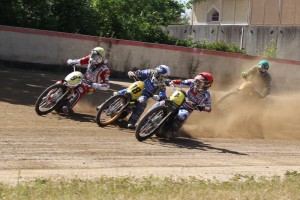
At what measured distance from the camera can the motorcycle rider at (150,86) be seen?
14.8 metres

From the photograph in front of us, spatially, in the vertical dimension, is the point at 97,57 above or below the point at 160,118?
above

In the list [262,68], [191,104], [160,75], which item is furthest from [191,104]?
[262,68]

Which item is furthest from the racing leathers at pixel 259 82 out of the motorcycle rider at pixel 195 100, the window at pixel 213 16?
the window at pixel 213 16

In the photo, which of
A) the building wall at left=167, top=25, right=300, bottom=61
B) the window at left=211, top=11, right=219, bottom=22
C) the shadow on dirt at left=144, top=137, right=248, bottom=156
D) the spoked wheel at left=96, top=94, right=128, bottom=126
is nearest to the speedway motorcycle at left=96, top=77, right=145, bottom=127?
the spoked wheel at left=96, top=94, right=128, bottom=126

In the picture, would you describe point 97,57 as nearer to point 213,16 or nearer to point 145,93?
point 145,93

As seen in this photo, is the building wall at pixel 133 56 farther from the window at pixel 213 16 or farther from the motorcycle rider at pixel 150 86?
the window at pixel 213 16

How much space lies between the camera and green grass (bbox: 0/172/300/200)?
8039 millimetres

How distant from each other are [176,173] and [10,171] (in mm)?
2688

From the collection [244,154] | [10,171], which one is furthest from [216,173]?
[10,171]

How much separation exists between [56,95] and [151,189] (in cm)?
670

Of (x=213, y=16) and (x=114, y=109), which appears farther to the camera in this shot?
(x=213, y=16)

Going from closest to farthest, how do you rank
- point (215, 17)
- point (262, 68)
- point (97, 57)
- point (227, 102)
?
point (97, 57) → point (262, 68) → point (227, 102) → point (215, 17)

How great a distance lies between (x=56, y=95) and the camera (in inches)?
593

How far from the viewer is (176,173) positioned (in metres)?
10.7
